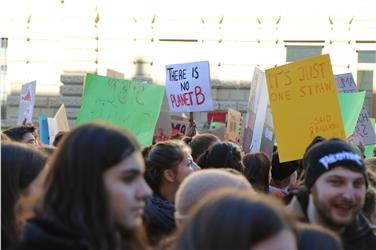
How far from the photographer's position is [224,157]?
4855 mm

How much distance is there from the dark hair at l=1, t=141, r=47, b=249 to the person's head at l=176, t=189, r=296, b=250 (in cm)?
92

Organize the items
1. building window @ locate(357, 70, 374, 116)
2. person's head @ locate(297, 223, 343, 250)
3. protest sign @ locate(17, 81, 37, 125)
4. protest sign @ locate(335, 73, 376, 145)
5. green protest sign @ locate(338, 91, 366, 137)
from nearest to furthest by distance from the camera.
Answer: person's head @ locate(297, 223, 343, 250), green protest sign @ locate(338, 91, 366, 137), protest sign @ locate(335, 73, 376, 145), protest sign @ locate(17, 81, 37, 125), building window @ locate(357, 70, 374, 116)

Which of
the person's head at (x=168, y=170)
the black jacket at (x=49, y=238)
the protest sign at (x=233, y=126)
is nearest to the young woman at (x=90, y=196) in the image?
the black jacket at (x=49, y=238)

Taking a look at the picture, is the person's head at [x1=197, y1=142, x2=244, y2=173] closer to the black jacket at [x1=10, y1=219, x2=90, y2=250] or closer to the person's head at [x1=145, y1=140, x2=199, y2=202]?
the person's head at [x1=145, y1=140, x2=199, y2=202]

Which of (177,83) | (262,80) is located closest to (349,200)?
(262,80)

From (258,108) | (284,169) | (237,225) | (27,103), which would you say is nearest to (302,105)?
(284,169)

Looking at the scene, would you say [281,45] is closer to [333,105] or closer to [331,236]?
[333,105]

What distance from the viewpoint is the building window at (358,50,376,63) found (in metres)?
17.9

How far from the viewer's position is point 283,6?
1783 cm

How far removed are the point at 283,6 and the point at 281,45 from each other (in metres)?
0.82

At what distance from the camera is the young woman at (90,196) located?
7.36 feet

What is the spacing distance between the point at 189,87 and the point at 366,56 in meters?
9.82

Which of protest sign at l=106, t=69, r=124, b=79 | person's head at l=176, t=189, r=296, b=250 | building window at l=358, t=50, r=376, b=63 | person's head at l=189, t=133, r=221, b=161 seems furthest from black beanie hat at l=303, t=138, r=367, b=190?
building window at l=358, t=50, r=376, b=63

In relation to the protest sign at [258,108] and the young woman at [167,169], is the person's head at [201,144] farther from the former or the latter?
the protest sign at [258,108]
